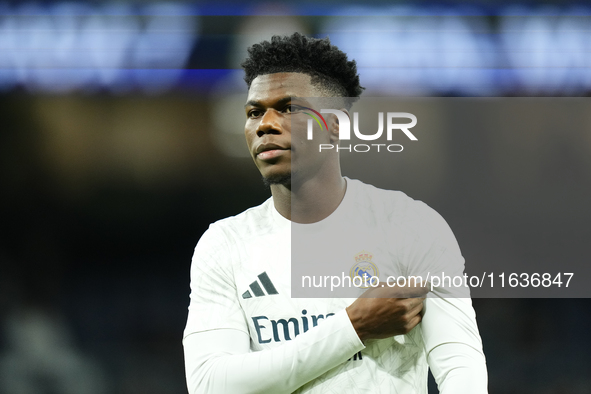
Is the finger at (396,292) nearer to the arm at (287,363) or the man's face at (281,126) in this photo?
the arm at (287,363)

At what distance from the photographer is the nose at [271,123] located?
54.9 inches

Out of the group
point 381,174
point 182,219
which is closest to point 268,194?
point 182,219

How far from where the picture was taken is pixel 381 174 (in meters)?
1.78

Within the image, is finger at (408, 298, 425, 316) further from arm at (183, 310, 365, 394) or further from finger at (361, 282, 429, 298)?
arm at (183, 310, 365, 394)

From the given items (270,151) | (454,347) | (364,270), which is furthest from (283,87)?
(454,347)

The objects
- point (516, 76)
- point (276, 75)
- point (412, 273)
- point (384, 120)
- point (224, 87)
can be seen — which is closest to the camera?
point (412, 273)

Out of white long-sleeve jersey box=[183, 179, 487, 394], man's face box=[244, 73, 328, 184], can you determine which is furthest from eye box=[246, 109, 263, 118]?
white long-sleeve jersey box=[183, 179, 487, 394]

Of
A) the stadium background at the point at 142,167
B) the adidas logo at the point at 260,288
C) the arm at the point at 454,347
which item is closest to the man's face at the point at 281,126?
the adidas logo at the point at 260,288

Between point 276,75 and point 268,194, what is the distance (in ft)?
4.12

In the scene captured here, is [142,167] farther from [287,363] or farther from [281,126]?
[287,363]

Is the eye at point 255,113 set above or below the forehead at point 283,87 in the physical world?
below

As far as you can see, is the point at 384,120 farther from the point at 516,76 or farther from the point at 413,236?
the point at 516,76

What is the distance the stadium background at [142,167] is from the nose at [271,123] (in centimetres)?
119

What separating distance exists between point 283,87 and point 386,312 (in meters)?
0.66
